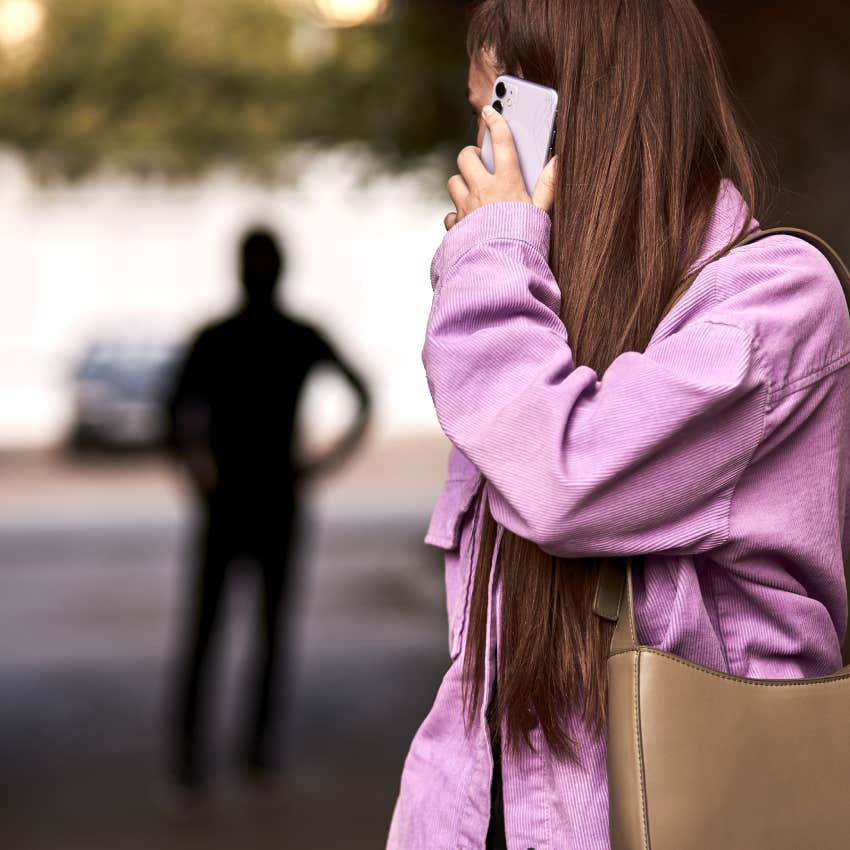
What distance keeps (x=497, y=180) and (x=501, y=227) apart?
76 mm

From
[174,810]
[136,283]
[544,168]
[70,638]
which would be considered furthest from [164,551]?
[136,283]

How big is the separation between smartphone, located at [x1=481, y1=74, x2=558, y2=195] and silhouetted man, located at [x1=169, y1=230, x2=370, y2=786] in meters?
3.46

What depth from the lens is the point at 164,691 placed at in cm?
651

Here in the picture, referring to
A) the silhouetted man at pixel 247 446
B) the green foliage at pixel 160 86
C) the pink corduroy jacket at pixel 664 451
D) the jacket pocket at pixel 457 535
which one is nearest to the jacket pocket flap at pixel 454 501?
the jacket pocket at pixel 457 535

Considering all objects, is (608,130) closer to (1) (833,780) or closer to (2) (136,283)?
(1) (833,780)

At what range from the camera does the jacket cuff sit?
4.34 ft

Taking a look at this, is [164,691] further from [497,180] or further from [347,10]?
[497,180]

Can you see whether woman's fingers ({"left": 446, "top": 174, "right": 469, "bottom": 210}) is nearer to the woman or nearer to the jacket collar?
the woman

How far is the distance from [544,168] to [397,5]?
5.96 metres

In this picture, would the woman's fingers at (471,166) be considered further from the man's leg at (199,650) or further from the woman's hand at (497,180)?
the man's leg at (199,650)

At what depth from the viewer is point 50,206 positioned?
21453 millimetres

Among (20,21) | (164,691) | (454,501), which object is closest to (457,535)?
(454,501)

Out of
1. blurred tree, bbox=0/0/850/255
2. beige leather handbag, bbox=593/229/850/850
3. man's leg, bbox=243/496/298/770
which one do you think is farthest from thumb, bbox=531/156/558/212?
blurred tree, bbox=0/0/850/255

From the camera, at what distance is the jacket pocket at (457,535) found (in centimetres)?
144
